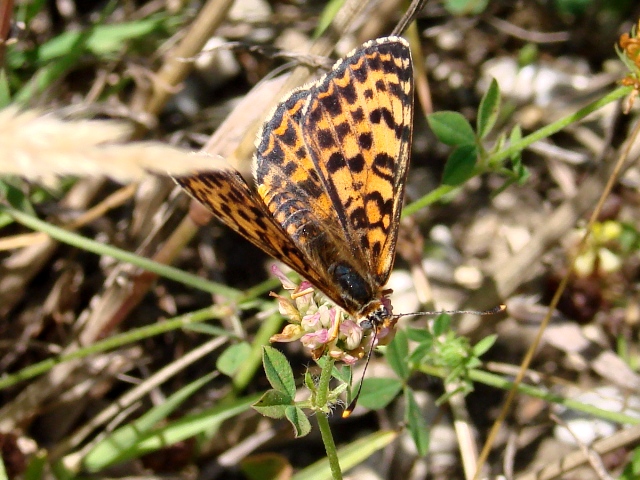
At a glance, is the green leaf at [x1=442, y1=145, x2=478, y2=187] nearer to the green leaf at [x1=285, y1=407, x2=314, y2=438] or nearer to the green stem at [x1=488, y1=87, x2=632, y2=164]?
the green stem at [x1=488, y1=87, x2=632, y2=164]

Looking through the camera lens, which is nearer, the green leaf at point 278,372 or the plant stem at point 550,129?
the green leaf at point 278,372

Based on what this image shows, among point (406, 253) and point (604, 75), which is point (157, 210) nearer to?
point (406, 253)

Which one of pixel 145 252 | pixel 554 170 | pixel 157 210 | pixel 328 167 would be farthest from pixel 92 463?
pixel 554 170

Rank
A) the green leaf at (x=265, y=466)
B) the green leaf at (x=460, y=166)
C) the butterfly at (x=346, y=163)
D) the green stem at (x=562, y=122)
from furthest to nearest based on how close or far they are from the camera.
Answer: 1. the green leaf at (x=265, y=466)
2. the green leaf at (x=460, y=166)
3. the butterfly at (x=346, y=163)
4. the green stem at (x=562, y=122)

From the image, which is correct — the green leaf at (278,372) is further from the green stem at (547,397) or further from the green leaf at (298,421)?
the green stem at (547,397)

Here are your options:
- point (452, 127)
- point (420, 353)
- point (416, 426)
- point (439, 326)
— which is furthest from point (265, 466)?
point (452, 127)

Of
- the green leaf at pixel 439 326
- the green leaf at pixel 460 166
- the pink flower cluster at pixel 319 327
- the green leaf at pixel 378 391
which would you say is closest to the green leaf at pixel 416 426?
the green leaf at pixel 378 391

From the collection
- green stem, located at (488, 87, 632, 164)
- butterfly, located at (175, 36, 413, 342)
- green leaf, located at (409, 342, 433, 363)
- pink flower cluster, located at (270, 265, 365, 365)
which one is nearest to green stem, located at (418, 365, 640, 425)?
green leaf, located at (409, 342, 433, 363)
